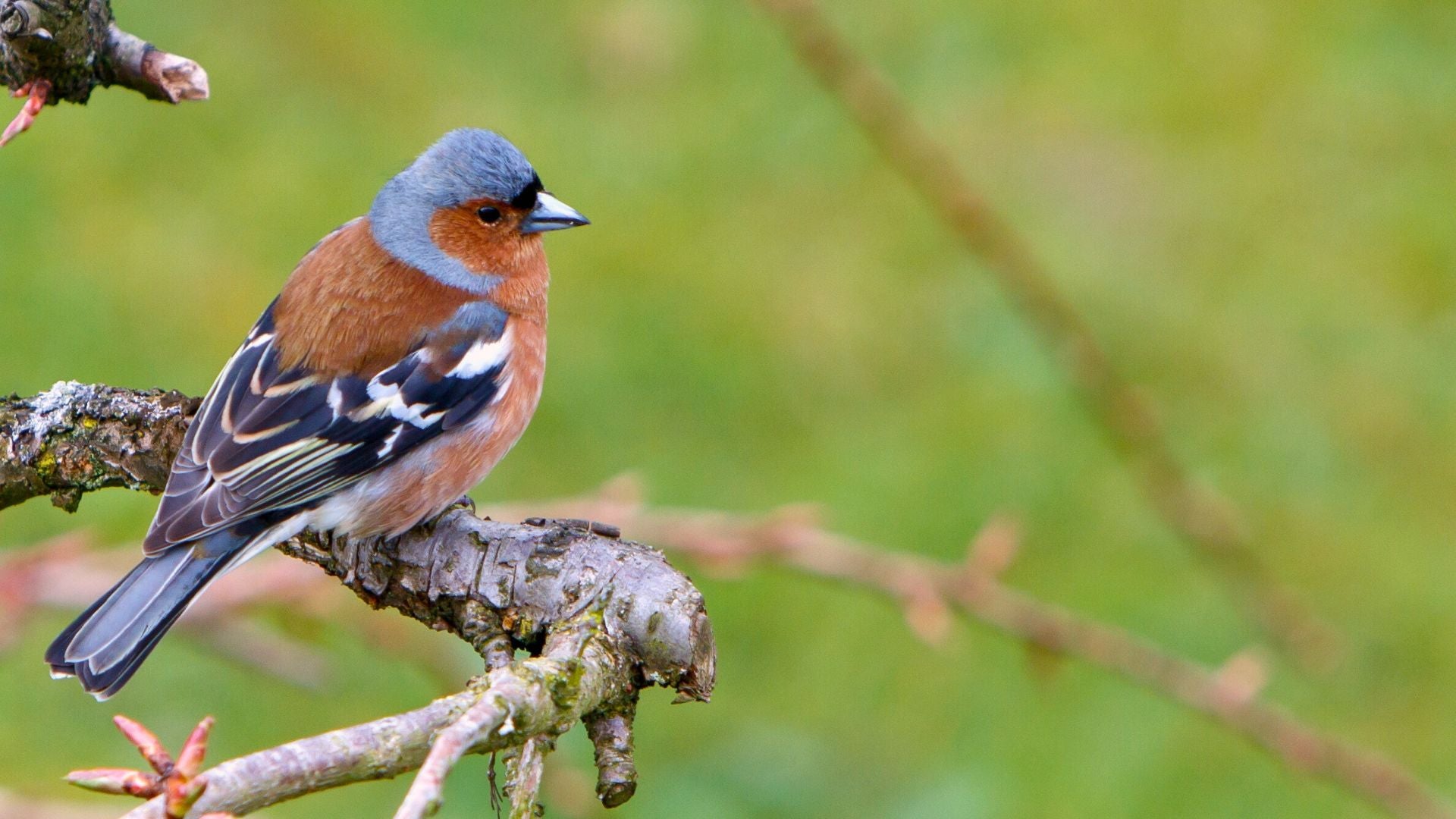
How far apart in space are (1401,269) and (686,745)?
167 inches

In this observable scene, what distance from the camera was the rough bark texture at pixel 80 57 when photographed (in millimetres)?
2504

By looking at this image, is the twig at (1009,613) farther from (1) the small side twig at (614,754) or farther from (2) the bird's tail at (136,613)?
(1) the small side twig at (614,754)

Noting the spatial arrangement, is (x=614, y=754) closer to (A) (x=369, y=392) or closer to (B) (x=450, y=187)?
(A) (x=369, y=392)

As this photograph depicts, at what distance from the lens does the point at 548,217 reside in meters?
4.30

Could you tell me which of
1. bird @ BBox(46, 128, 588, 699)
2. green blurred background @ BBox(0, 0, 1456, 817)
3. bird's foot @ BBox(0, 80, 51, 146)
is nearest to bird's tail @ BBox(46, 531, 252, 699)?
bird @ BBox(46, 128, 588, 699)

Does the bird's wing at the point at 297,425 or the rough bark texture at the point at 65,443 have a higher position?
the bird's wing at the point at 297,425

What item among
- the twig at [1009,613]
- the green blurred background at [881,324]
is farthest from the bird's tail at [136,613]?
the green blurred background at [881,324]

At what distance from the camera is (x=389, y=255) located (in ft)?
13.4

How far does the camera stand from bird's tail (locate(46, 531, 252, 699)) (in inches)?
118

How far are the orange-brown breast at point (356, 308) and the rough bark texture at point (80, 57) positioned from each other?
1.05m

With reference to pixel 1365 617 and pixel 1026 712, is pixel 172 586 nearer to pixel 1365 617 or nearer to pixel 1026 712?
pixel 1026 712

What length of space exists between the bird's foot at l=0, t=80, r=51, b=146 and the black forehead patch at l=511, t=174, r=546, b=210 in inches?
67.9

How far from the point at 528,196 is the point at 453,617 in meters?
1.82

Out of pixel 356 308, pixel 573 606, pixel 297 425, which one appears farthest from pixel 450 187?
pixel 573 606
